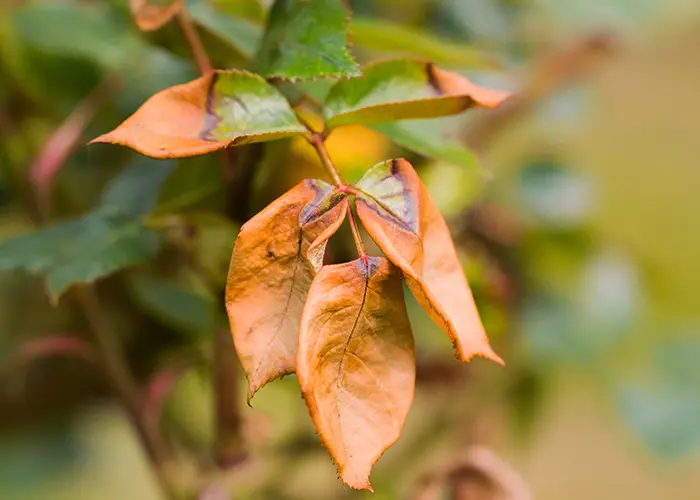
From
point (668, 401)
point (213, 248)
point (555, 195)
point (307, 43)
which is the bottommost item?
point (668, 401)

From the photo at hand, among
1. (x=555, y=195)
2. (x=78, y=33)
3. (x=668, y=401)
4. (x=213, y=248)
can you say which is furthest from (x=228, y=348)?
(x=668, y=401)

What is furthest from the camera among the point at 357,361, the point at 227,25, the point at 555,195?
the point at 555,195

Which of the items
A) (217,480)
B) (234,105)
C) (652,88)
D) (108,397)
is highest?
(234,105)

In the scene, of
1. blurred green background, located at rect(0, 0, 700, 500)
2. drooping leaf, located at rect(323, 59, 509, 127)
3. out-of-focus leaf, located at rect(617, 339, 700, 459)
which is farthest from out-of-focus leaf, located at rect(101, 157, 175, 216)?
out-of-focus leaf, located at rect(617, 339, 700, 459)

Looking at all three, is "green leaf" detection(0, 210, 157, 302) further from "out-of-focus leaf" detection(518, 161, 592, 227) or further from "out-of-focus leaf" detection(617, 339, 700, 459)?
"out-of-focus leaf" detection(617, 339, 700, 459)

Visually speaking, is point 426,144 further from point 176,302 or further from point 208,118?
point 176,302

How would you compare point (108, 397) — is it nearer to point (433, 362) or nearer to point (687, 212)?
point (433, 362)

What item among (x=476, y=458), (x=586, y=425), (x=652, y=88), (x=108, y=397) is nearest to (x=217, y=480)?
(x=476, y=458)
